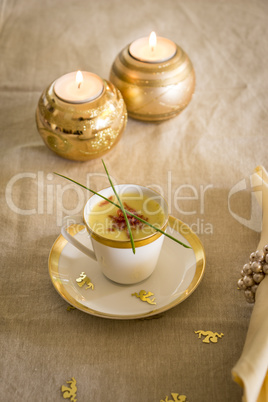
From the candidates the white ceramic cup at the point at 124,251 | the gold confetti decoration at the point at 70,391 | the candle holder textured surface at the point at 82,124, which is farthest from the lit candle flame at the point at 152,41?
the gold confetti decoration at the point at 70,391

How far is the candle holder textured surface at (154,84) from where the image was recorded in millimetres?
747

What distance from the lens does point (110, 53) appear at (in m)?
0.99

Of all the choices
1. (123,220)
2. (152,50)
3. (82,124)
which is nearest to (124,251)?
(123,220)

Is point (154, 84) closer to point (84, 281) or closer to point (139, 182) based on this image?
point (139, 182)

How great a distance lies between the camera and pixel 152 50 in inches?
30.5

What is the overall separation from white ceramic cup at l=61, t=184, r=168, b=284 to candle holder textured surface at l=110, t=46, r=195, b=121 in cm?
27

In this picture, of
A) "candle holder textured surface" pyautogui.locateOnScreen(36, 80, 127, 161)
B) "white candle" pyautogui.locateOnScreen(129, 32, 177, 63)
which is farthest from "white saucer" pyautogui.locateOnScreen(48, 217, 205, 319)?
"white candle" pyautogui.locateOnScreen(129, 32, 177, 63)

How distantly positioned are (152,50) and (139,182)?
23cm

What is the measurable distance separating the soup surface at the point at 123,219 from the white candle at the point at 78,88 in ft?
0.70

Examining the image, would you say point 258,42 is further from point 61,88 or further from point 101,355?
point 101,355

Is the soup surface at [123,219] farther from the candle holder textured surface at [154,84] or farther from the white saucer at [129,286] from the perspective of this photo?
the candle holder textured surface at [154,84]

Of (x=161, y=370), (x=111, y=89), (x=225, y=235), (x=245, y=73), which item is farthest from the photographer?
(x=245, y=73)

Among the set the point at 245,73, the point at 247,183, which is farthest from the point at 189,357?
the point at 245,73

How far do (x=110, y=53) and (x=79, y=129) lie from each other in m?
0.38
